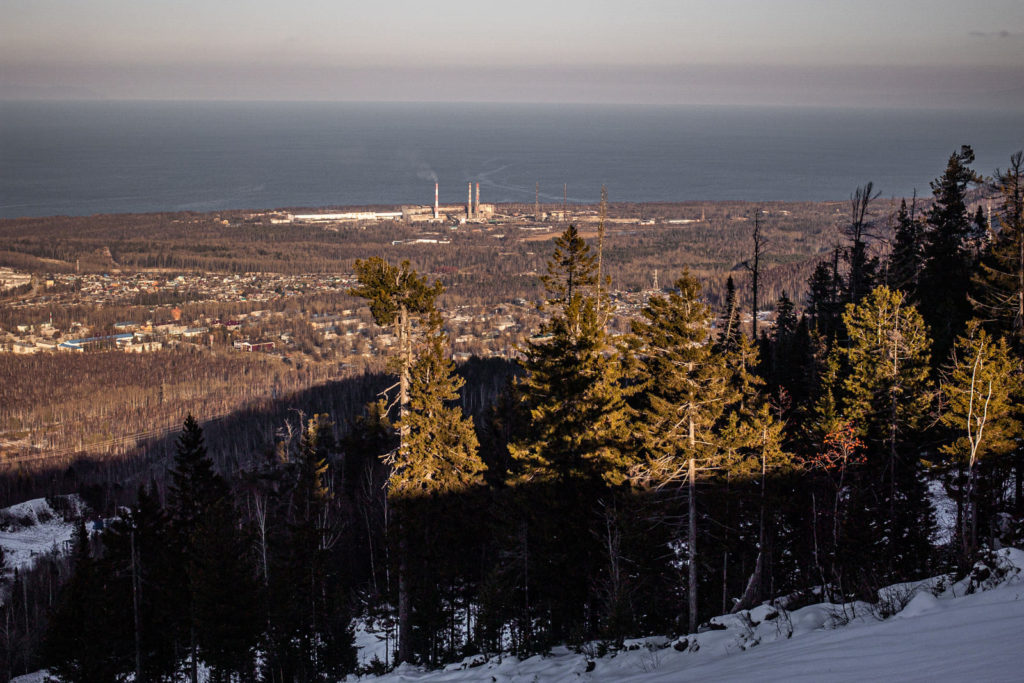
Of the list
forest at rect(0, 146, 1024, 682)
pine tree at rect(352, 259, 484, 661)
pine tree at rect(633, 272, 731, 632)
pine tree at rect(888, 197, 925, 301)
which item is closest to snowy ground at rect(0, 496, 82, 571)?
forest at rect(0, 146, 1024, 682)

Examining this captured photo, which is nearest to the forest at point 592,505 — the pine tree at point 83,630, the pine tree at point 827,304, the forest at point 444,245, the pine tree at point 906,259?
the pine tree at point 83,630

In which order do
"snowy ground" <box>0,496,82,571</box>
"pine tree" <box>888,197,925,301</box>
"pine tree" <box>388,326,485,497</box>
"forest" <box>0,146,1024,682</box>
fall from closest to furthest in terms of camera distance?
"forest" <box>0,146,1024,682</box>, "pine tree" <box>388,326,485,497</box>, "pine tree" <box>888,197,925,301</box>, "snowy ground" <box>0,496,82,571</box>

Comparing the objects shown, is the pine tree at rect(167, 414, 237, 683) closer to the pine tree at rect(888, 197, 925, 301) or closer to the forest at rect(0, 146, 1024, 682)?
the forest at rect(0, 146, 1024, 682)

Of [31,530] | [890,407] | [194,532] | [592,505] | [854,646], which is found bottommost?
[31,530]

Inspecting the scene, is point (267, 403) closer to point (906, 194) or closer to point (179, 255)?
point (179, 255)

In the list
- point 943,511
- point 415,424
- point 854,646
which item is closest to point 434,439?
A: point 415,424

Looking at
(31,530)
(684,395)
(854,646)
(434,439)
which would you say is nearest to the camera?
(854,646)

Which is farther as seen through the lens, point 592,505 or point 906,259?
point 906,259

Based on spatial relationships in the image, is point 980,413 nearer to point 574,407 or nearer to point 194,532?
point 574,407
